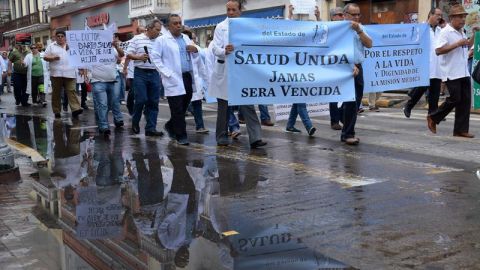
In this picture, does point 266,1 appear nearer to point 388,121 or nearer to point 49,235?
point 388,121

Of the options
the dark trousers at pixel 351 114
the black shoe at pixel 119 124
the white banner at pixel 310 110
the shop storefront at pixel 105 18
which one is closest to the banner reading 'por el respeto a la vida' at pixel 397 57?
the dark trousers at pixel 351 114

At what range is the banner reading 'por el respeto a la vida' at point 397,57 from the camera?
9.06 meters

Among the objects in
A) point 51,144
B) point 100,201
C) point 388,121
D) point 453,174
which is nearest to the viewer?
point 100,201

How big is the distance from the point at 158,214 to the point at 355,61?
14.2 feet

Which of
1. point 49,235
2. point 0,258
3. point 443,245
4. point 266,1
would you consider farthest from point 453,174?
point 266,1

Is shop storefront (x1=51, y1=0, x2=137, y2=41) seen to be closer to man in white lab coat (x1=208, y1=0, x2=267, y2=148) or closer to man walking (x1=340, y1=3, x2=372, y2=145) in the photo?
man in white lab coat (x1=208, y1=0, x2=267, y2=148)

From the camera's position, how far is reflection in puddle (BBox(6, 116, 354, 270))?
4.07 m

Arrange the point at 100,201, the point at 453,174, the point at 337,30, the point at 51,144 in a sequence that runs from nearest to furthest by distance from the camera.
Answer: the point at 100,201
the point at 453,174
the point at 337,30
the point at 51,144

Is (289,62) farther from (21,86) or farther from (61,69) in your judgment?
(21,86)

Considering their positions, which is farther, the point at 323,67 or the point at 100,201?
the point at 323,67

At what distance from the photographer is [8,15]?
63.7 metres

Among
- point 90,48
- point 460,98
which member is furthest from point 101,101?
point 460,98

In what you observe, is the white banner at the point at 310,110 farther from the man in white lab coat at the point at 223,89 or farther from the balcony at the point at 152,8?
the balcony at the point at 152,8

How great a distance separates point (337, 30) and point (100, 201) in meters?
4.17
